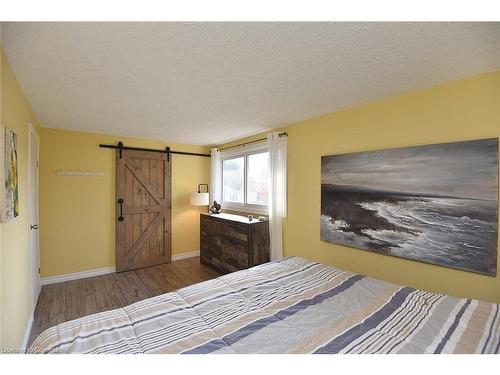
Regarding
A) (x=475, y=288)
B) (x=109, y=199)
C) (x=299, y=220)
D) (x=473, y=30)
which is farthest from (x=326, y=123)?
(x=109, y=199)

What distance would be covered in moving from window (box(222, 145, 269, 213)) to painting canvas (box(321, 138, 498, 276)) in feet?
4.43

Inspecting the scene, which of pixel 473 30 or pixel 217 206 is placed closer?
pixel 473 30

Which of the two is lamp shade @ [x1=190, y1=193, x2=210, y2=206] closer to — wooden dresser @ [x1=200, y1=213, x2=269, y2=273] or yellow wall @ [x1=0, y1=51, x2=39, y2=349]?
wooden dresser @ [x1=200, y1=213, x2=269, y2=273]

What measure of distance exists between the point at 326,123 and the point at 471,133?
4.27 ft

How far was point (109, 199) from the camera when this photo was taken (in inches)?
152

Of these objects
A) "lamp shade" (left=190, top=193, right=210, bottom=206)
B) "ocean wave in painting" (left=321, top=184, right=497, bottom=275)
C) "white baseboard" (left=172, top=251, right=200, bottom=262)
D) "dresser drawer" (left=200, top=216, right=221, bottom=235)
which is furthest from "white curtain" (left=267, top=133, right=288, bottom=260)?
"white baseboard" (left=172, top=251, right=200, bottom=262)

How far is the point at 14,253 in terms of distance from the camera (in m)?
1.74

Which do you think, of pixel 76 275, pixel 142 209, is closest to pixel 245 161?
pixel 142 209

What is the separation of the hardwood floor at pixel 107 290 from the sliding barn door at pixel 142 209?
0.86 ft

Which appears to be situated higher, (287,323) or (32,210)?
(32,210)

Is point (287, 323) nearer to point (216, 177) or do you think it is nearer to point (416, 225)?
point (416, 225)

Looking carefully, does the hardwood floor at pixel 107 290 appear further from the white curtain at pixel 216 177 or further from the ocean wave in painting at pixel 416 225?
the ocean wave in painting at pixel 416 225

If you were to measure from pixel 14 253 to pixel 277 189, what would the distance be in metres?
2.69

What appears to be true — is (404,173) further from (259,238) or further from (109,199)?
(109,199)
